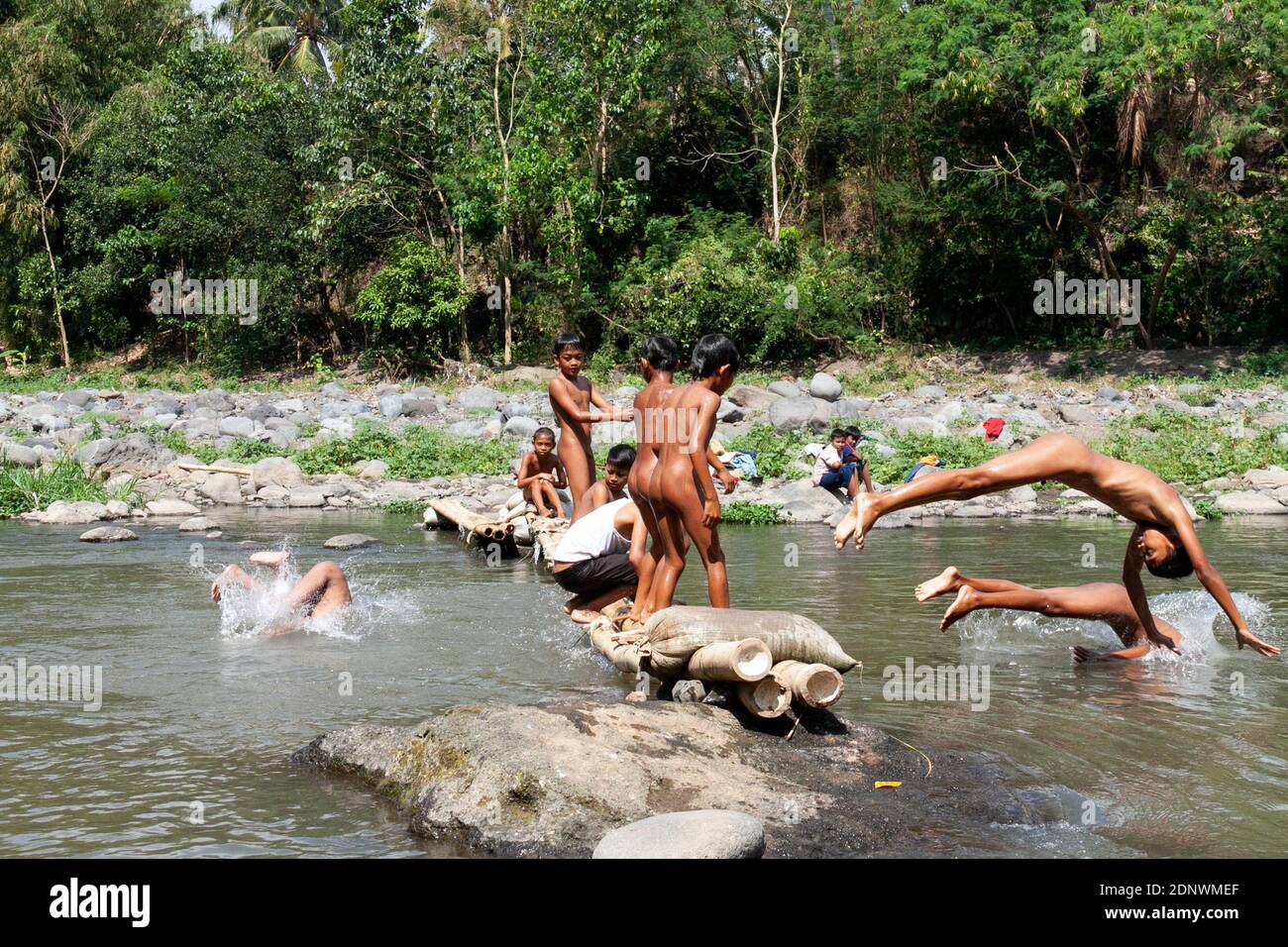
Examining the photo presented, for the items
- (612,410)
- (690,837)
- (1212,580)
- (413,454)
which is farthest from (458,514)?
(690,837)

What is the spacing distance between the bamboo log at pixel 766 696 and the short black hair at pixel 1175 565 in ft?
9.13

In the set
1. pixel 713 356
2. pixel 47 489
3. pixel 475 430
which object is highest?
pixel 713 356

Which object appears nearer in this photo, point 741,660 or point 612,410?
point 741,660

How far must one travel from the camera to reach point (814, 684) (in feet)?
15.6

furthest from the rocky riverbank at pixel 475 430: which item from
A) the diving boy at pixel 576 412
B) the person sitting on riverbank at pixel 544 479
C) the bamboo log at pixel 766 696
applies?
the bamboo log at pixel 766 696

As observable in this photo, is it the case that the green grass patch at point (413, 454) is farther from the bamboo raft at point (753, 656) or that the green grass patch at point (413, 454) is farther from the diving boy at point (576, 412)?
the bamboo raft at point (753, 656)

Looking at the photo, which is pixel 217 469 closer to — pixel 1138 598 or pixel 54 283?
pixel 1138 598

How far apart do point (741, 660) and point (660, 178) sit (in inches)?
980

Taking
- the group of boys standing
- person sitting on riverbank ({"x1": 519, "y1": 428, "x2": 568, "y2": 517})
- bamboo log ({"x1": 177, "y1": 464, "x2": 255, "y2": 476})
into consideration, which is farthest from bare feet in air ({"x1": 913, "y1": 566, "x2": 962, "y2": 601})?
bamboo log ({"x1": 177, "y1": 464, "x2": 255, "y2": 476})

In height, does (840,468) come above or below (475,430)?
below

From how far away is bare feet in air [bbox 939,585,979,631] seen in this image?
19.8 feet

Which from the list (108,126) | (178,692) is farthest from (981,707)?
(108,126)

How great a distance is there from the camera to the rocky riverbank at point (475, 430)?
47.9 feet
